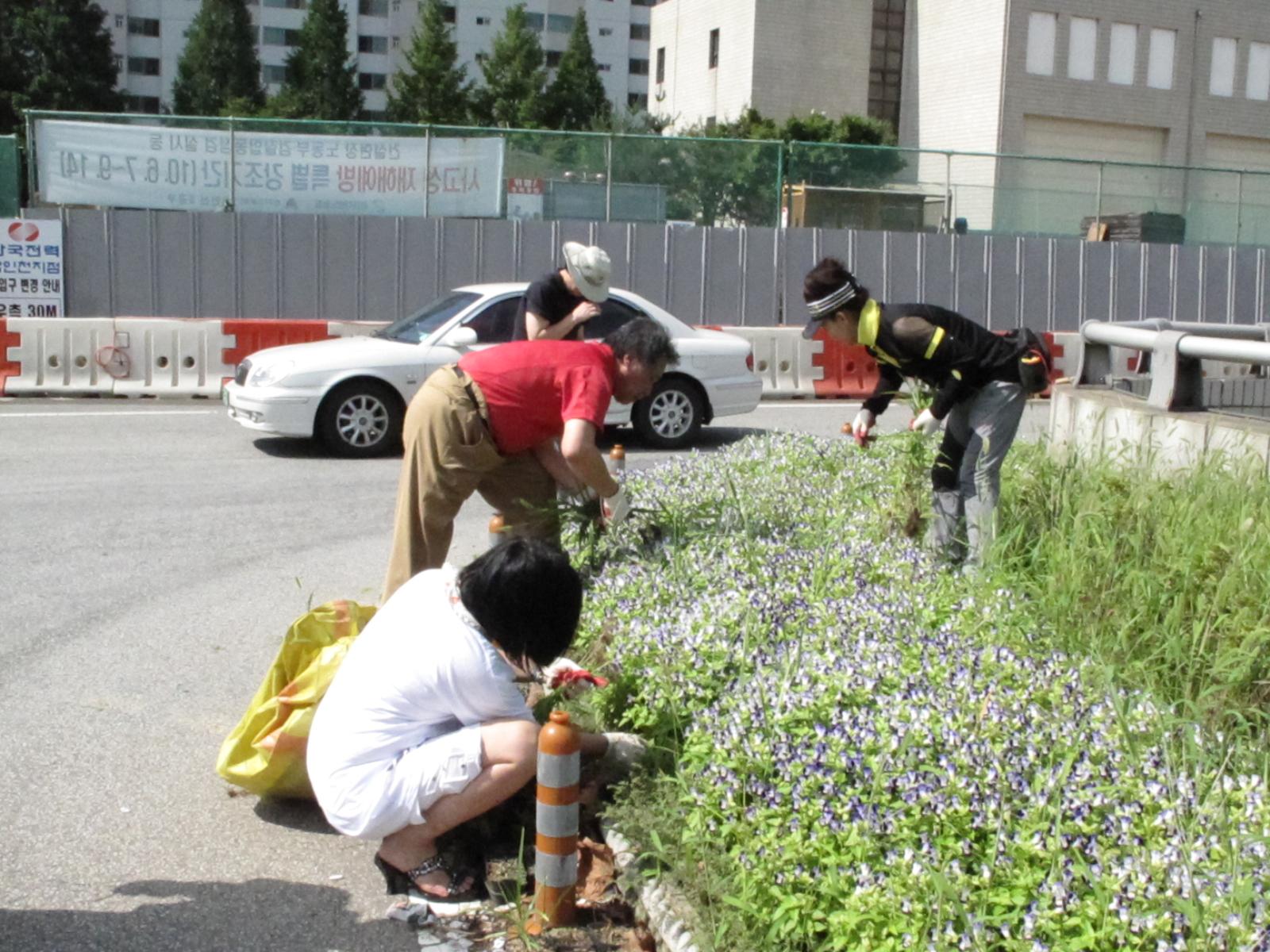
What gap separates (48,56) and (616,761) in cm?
6941

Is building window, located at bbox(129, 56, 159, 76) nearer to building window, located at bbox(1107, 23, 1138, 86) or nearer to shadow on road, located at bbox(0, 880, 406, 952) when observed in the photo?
building window, located at bbox(1107, 23, 1138, 86)

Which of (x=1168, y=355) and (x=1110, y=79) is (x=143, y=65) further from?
(x=1168, y=355)

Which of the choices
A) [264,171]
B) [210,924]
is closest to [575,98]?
[264,171]

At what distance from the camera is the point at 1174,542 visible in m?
5.20

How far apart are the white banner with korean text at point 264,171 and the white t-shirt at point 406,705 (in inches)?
638

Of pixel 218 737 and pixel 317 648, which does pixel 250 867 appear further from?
pixel 218 737

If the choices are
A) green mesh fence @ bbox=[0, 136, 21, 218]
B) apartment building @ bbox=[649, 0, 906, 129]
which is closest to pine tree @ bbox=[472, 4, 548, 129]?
apartment building @ bbox=[649, 0, 906, 129]

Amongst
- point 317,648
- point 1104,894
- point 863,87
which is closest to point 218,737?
point 317,648

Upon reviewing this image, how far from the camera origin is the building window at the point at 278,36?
87.4 metres

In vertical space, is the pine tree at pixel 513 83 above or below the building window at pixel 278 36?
below

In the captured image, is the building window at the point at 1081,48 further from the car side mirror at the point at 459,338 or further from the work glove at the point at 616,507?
the work glove at the point at 616,507

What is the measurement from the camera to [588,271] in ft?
26.0

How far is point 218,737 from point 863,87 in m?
Answer: 55.4

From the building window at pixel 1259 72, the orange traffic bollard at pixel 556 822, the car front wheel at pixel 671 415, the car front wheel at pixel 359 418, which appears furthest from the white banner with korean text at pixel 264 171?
the building window at pixel 1259 72
